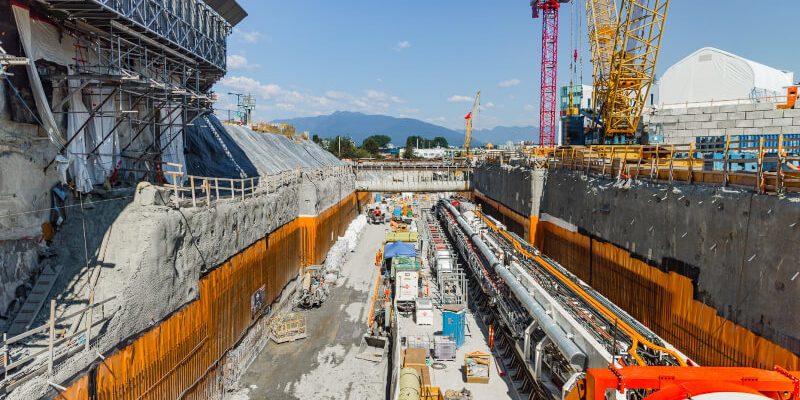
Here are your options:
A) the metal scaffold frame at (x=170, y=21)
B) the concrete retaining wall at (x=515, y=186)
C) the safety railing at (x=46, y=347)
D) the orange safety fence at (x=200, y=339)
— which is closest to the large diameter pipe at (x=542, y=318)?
the concrete retaining wall at (x=515, y=186)

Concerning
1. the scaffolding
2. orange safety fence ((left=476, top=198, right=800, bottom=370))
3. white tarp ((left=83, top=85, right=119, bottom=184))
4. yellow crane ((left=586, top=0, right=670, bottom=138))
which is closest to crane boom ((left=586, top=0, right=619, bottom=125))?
yellow crane ((left=586, top=0, right=670, bottom=138))

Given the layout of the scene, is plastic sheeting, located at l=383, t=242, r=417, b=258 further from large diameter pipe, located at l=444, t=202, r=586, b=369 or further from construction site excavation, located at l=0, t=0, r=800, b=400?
large diameter pipe, located at l=444, t=202, r=586, b=369

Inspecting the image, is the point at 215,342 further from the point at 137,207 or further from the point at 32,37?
the point at 32,37

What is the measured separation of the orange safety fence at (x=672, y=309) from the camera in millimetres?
11094

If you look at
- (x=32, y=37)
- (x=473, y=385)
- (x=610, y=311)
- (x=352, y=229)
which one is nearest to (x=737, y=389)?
(x=610, y=311)

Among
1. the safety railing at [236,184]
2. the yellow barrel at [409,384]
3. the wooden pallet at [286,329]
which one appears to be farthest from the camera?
the wooden pallet at [286,329]

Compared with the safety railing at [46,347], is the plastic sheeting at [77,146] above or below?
above

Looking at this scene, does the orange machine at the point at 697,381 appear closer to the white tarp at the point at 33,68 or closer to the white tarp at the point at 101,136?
the white tarp at the point at 33,68

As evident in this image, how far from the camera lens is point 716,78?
49.9m

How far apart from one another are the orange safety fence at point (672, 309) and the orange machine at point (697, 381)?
4199 mm

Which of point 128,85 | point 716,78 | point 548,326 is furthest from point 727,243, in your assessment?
point 716,78

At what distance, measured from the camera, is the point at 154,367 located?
1102cm

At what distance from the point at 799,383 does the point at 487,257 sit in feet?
47.3

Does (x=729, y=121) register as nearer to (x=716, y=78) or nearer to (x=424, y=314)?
(x=424, y=314)
